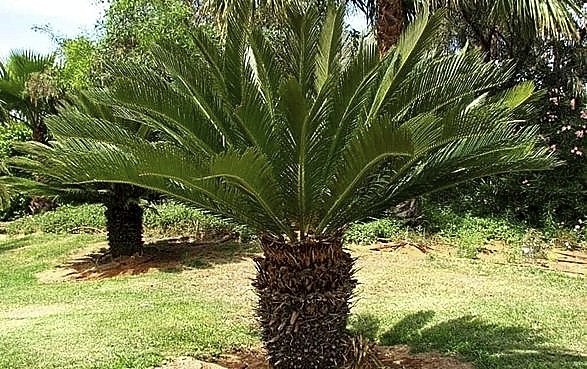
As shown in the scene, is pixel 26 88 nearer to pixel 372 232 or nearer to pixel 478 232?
pixel 372 232

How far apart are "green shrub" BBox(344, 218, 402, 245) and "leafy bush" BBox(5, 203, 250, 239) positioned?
86.7 inches

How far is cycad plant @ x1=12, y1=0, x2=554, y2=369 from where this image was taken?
423 cm

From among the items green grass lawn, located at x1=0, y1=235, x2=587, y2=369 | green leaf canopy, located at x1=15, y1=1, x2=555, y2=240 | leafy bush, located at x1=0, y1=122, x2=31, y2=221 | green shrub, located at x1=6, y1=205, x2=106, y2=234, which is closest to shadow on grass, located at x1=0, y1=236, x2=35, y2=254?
green shrub, located at x1=6, y1=205, x2=106, y2=234

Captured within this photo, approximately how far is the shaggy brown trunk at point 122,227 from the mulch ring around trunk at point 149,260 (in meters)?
0.14

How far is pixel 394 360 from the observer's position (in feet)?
17.4

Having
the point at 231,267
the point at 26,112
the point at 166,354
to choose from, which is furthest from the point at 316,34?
the point at 26,112

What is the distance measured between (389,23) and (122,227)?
5039 mm

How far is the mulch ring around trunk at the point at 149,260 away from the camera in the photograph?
9.39 metres

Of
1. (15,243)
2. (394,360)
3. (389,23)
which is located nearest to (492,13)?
(389,23)

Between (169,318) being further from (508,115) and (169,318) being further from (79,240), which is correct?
(79,240)

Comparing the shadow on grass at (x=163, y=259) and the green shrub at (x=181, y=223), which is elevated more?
the green shrub at (x=181, y=223)

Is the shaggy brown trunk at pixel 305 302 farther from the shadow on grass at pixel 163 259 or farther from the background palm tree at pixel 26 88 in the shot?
the background palm tree at pixel 26 88

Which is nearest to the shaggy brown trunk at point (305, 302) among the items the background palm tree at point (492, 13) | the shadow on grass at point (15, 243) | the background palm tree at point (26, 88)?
the background palm tree at point (492, 13)

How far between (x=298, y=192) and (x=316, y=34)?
114 centimetres
